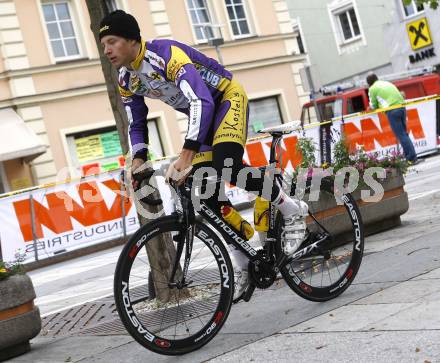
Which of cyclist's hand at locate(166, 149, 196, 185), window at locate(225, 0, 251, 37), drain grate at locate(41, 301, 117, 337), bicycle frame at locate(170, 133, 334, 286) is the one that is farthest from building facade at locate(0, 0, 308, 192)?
cyclist's hand at locate(166, 149, 196, 185)

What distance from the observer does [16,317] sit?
19.7 ft

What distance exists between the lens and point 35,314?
615cm

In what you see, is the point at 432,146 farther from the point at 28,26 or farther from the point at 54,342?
the point at 54,342

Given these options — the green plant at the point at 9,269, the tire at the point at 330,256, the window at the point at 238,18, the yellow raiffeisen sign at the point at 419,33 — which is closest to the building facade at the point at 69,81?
the window at the point at 238,18

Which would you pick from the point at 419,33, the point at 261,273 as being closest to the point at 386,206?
the point at 261,273

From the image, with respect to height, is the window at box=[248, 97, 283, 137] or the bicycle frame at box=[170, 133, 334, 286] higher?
the window at box=[248, 97, 283, 137]

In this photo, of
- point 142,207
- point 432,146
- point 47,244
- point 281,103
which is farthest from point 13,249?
point 281,103

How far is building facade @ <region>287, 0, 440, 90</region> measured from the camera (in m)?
39.2

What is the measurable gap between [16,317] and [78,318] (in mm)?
1458

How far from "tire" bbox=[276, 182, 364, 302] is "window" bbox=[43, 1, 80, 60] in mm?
18983

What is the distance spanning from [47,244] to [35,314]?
10.1m

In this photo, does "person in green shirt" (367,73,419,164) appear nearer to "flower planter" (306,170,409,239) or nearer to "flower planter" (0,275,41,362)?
"flower planter" (306,170,409,239)

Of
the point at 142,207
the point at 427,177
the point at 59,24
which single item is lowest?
the point at 427,177

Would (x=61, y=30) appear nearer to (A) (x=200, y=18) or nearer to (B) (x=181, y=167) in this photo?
(A) (x=200, y=18)
